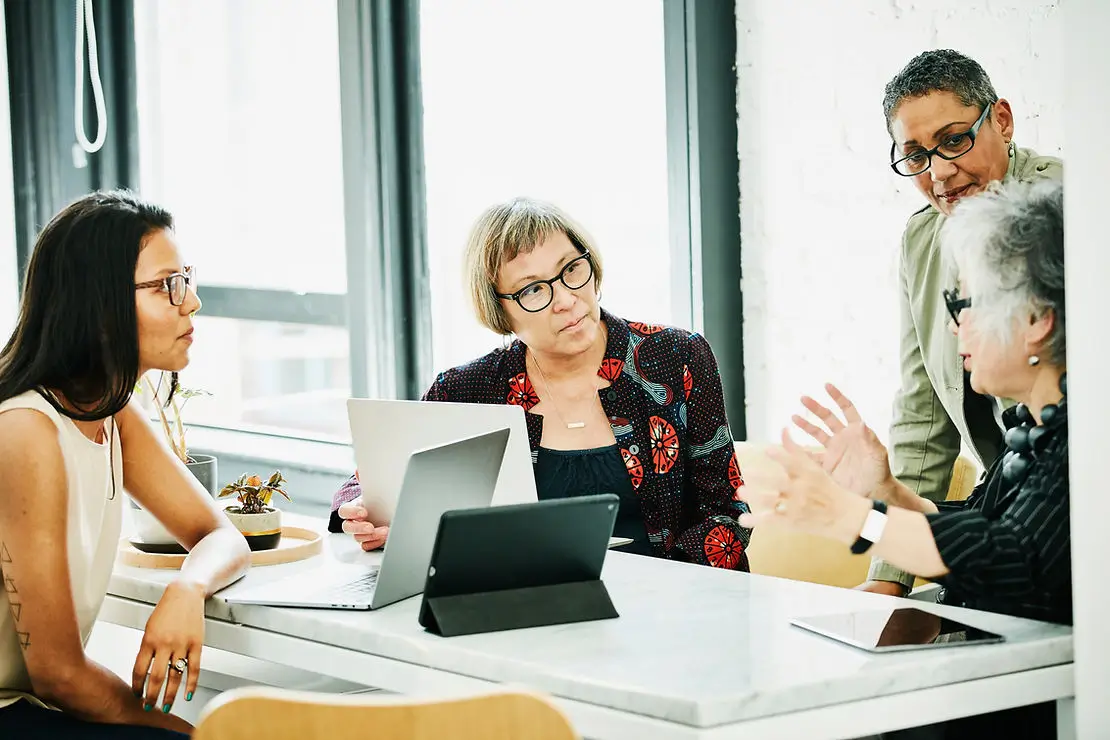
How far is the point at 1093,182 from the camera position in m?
1.39

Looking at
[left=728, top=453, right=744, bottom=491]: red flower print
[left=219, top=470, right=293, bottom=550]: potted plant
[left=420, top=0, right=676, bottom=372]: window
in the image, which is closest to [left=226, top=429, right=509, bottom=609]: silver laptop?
[left=219, top=470, right=293, bottom=550]: potted plant

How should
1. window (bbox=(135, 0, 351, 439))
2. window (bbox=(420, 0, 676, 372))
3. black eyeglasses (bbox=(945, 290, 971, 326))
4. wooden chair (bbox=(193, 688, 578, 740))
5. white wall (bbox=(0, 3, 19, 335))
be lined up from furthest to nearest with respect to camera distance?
white wall (bbox=(0, 3, 19, 335)) → window (bbox=(135, 0, 351, 439)) → window (bbox=(420, 0, 676, 372)) → black eyeglasses (bbox=(945, 290, 971, 326)) → wooden chair (bbox=(193, 688, 578, 740))

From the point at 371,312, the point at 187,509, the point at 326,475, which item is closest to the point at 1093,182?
the point at 187,509

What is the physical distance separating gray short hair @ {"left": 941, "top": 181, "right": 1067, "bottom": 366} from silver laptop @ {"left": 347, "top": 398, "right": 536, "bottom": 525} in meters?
0.69

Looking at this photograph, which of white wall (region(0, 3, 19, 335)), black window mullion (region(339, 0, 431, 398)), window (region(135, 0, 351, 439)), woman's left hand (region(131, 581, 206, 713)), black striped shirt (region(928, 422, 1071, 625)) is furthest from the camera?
white wall (region(0, 3, 19, 335))

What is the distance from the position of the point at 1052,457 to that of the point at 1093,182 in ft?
1.08

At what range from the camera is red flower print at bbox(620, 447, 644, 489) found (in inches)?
87.2

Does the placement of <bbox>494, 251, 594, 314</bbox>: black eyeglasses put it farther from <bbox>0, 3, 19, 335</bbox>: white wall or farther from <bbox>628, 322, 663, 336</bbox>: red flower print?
<bbox>0, 3, 19, 335</bbox>: white wall

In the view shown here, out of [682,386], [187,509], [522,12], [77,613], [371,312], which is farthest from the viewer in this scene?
[371,312]

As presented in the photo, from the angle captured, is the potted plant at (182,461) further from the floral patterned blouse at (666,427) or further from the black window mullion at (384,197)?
the black window mullion at (384,197)

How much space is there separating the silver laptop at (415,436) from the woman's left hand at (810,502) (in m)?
0.47

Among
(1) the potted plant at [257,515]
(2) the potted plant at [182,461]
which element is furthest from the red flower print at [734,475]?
(2) the potted plant at [182,461]

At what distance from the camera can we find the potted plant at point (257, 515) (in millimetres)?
2080

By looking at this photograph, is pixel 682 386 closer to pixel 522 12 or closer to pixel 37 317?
pixel 37 317
